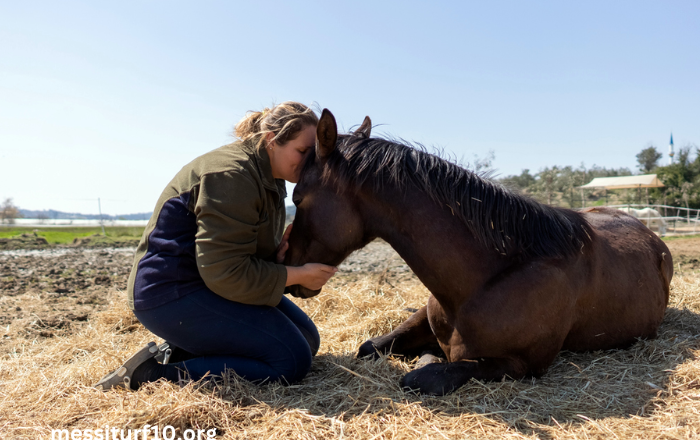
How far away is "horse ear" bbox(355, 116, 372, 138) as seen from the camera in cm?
260

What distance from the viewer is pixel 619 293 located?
2795mm

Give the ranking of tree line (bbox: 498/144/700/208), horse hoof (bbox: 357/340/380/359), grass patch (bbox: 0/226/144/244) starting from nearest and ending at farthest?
horse hoof (bbox: 357/340/380/359), grass patch (bbox: 0/226/144/244), tree line (bbox: 498/144/700/208)

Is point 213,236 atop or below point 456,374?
atop

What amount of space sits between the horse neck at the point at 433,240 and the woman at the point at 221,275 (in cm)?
45

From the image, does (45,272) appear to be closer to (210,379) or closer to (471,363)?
(210,379)

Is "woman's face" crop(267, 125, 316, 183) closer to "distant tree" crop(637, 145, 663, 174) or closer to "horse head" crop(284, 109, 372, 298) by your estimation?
"horse head" crop(284, 109, 372, 298)

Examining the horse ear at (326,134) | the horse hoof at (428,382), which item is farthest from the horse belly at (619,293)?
the horse ear at (326,134)

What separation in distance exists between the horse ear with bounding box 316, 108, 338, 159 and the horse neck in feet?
1.07

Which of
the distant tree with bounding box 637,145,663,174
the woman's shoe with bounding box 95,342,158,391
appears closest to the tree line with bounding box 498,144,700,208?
the distant tree with bounding box 637,145,663,174

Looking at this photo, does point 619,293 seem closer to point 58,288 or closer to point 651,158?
point 58,288

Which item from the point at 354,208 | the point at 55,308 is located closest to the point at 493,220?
the point at 354,208

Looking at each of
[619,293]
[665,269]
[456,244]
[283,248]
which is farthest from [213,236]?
[665,269]

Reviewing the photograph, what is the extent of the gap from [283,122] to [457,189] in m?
1.11

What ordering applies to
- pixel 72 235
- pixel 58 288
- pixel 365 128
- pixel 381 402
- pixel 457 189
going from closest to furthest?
1. pixel 381 402
2. pixel 457 189
3. pixel 365 128
4. pixel 58 288
5. pixel 72 235
